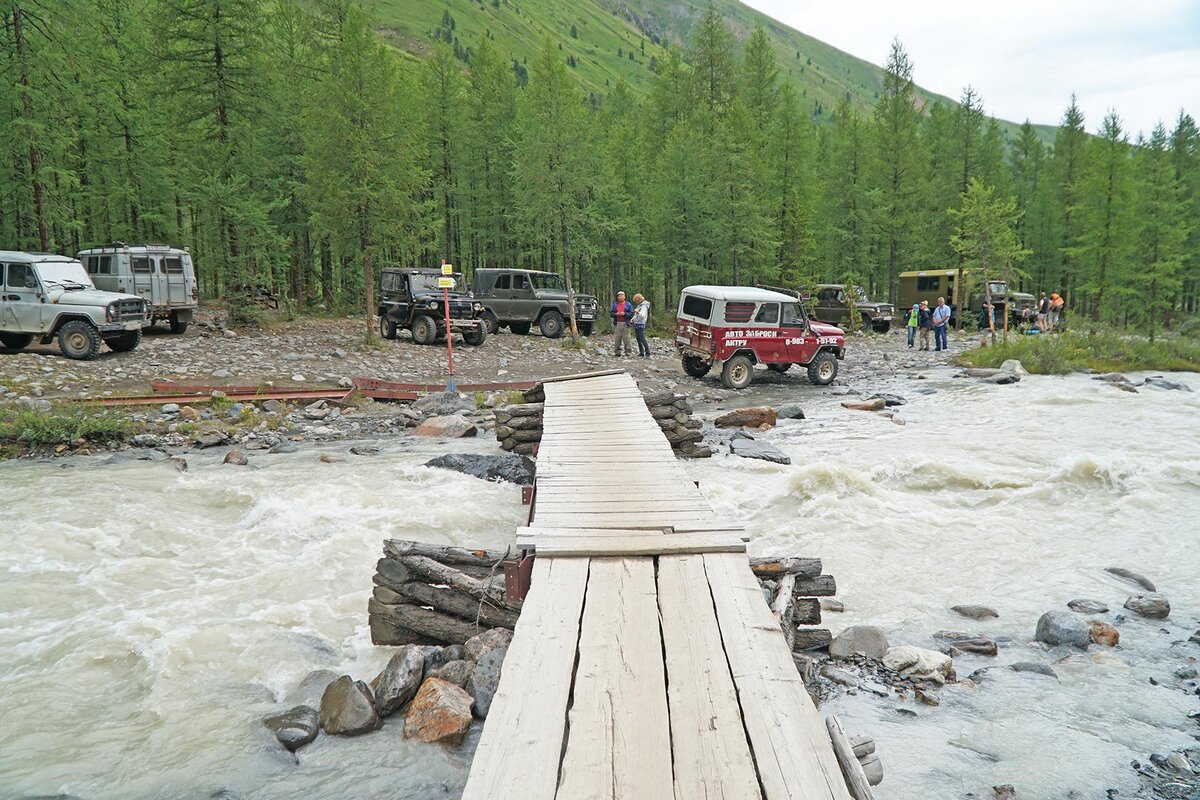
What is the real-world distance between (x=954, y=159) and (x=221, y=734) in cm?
5666

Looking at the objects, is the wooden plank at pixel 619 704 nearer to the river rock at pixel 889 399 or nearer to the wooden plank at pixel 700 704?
the wooden plank at pixel 700 704

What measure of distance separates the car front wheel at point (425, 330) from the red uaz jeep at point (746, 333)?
28.2 ft

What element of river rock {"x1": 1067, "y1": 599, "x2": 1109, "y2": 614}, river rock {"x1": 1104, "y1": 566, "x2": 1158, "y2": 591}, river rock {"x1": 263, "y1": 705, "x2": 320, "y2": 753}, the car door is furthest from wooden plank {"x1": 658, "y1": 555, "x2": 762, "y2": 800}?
the car door

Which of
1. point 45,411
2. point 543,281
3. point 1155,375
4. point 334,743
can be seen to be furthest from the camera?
point 543,281

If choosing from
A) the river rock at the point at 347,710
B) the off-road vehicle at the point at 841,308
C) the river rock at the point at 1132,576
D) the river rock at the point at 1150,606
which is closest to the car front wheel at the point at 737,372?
the river rock at the point at 1132,576

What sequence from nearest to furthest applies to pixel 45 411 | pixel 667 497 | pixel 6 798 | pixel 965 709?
pixel 6 798 < pixel 965 709 < pixel 667 497 < pixel 45 411

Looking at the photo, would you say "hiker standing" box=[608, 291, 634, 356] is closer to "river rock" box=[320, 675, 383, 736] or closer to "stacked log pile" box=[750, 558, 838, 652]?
"stacked log pile" box=[750, 558, 838, 652]

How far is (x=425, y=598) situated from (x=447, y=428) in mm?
8847

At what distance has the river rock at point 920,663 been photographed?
597cm

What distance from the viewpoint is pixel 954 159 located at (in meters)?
51.4

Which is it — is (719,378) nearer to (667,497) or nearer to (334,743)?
(667,497)

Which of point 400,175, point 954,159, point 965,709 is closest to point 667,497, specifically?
point 965,709

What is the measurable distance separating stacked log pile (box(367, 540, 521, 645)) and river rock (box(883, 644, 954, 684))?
3.25 m

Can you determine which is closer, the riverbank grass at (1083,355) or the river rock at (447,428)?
the river rock at (447,428)
